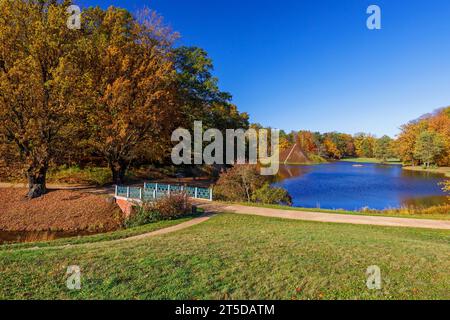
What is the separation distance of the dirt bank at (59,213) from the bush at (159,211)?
1566 millimetres

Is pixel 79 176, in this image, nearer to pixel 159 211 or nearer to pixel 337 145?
pixel 159 211

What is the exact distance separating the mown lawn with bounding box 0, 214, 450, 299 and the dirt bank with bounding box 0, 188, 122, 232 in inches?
328

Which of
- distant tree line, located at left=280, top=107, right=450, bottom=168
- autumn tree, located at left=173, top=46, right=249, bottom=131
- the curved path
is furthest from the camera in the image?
distant tree line, located at left=280, top=107, right=450, bottom=168

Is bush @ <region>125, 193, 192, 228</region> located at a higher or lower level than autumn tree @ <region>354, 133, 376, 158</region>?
lower

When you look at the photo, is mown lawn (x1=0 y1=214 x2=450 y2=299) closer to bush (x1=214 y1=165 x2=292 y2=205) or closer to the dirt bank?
the dirt bank

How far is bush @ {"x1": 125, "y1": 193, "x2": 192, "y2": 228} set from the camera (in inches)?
539

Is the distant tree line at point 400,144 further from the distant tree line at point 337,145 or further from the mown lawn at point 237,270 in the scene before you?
the mown lawn at point 237,270

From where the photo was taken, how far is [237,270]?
573cm

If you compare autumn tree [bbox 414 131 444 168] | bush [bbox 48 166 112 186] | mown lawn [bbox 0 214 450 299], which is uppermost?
autumn tree [bbox 414 131 444 168]

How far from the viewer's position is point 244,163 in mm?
21203

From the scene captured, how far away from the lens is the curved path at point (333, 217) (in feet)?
42.3

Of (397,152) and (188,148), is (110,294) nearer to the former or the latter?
(188,148)

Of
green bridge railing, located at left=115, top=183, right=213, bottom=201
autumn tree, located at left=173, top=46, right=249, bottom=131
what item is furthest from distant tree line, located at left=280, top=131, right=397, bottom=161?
green bridge railing, located at left=115, top=183, right=213, bottom=201
